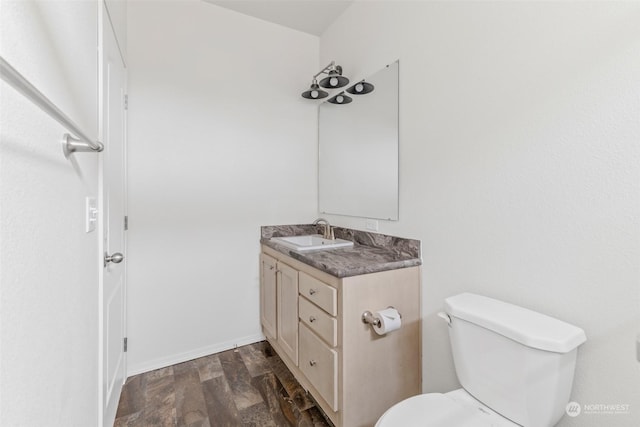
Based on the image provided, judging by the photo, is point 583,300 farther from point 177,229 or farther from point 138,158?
point 138,158

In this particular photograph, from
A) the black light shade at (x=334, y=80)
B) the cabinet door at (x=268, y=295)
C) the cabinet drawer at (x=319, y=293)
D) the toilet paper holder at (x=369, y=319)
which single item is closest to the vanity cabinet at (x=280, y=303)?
the cabinet door at (x=268, y=295)

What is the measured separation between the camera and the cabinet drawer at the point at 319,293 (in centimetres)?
138

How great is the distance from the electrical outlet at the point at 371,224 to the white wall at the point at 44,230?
4.96 feet

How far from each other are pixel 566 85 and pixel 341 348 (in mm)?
1390

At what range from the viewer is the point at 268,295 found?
7.17ft

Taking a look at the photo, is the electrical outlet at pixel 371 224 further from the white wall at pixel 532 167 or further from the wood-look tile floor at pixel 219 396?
the wood-look tile floor at pixel 219 396

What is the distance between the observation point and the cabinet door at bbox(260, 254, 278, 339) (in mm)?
2074

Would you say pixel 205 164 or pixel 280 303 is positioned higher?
pixel 205 164

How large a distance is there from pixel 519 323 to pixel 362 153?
141 centimetres

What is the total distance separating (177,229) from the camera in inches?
81.7

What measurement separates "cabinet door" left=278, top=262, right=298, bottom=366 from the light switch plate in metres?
1.03

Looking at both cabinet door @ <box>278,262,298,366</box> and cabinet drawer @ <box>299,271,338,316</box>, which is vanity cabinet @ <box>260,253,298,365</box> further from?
cabinet drawer @ <box>299,271,338,316</box>

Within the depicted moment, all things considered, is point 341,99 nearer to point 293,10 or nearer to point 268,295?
point 293,10

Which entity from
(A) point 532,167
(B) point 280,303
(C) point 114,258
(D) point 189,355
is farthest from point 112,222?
(A) point 532,167
